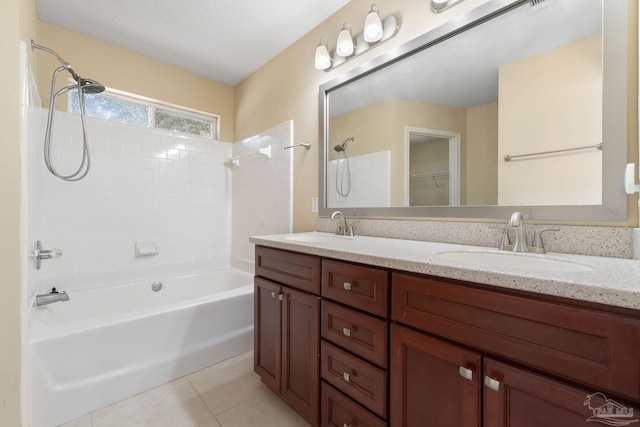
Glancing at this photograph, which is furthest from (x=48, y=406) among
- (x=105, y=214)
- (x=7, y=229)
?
(x=105, y=214)

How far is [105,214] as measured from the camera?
7.70 ft

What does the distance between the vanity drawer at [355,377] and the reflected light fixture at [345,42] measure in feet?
5.71

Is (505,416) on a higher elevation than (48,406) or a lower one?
higher

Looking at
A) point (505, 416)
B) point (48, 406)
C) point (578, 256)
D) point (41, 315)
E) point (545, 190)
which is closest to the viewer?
point (505, 416)

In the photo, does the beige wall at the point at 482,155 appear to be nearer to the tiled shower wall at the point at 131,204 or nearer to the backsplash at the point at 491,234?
the backsplash at the point at 491,234

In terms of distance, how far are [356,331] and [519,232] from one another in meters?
0.75

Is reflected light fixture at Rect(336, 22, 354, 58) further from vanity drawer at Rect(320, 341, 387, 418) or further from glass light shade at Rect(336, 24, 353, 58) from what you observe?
vanity drawer at Rect(320, 341, 387, 418)

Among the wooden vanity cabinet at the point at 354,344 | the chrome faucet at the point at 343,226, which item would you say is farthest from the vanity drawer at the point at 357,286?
the chrome faucet at the point at 343,226

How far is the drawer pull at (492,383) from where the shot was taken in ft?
2.38

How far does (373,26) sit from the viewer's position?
1.64m

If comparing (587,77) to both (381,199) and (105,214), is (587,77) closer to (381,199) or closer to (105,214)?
(381,199)

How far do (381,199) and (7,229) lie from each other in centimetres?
171

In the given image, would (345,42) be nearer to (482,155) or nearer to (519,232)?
(482,155)

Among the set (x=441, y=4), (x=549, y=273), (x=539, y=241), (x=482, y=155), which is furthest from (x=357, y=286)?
(x=441, y=4)
